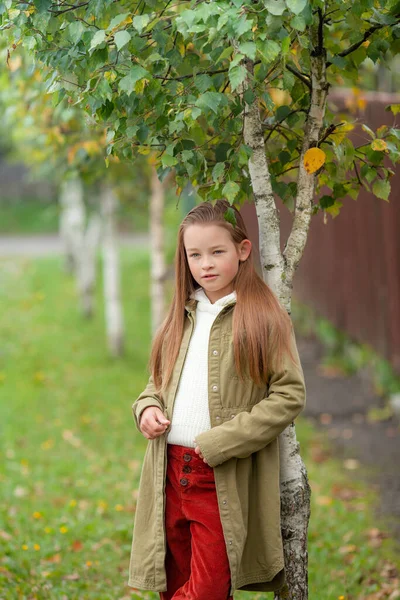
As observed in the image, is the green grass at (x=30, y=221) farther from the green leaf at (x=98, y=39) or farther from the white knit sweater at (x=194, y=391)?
the green leaf at (x=98, y=39)

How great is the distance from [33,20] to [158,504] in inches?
65.7

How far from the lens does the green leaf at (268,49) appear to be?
2242 millimetres

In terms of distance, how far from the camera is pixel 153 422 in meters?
2.75

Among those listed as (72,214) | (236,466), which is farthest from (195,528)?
(72,214)

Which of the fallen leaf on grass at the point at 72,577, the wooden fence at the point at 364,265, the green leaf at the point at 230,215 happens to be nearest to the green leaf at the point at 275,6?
the green leaf at the point at 230,215

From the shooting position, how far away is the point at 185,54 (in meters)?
2.92

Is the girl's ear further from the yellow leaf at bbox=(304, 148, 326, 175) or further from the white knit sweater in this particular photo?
the yellow leaf at bbox=(304, 148, 326, 175)

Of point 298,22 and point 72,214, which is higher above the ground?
point 72,214

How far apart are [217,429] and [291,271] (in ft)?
2.18

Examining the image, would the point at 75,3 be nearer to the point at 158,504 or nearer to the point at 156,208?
the point at 158,504

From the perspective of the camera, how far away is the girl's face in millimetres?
2785

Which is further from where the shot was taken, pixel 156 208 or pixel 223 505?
pixel 156 208

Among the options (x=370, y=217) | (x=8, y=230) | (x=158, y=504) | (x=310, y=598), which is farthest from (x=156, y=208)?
(x=8, y=230)

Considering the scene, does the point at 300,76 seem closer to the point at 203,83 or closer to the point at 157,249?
the point at 203,83
